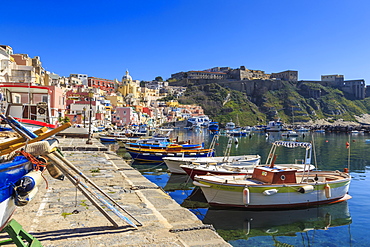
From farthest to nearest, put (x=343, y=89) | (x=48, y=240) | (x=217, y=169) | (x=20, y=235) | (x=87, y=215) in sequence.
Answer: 1. (x=343, y=89)
2. (x=217, y=169)
3. (x=87, y=215)
4. (x=48, y=240)
5. (x=20, y=235)

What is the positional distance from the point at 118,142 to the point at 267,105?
108 meters

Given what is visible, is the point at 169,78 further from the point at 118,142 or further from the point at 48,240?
the point at 48,240

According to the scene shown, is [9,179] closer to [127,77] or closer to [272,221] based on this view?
[272,221]

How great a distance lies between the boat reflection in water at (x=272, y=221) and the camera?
10.5 m

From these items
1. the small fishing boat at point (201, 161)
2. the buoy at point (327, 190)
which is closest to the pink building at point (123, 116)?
the small fishing boat at point (201, 161)

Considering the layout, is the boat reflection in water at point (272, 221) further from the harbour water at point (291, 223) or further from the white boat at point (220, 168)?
the white boat at point (220, 168)

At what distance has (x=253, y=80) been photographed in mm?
146750

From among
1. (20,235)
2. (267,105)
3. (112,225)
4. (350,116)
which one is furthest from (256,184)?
(350,116)

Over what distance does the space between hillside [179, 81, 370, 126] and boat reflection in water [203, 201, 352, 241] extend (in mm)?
112110

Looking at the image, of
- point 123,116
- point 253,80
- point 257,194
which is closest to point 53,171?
point 257,194

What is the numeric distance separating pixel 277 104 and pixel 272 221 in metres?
135

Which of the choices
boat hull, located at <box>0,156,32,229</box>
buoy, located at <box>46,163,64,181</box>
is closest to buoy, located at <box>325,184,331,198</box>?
buoy, located at <box>46,163,64,181</box>

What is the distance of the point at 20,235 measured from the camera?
493cm

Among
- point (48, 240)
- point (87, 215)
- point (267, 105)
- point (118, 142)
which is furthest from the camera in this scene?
point (267, 105)
